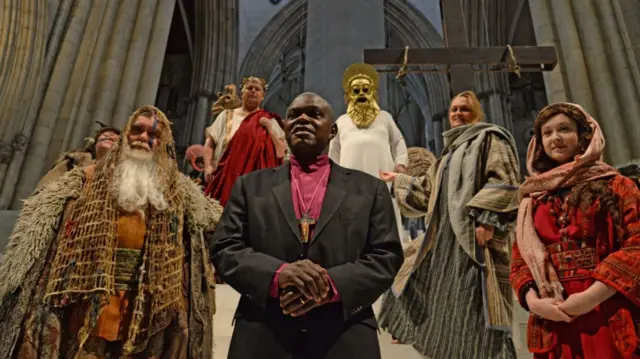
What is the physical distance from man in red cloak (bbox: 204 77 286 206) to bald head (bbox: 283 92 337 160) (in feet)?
6.75

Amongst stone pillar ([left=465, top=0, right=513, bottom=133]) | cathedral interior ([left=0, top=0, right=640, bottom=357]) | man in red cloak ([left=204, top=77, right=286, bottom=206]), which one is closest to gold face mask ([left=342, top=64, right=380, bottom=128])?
cathedral interior ([left=0, top=0, right=640, bottom=357])

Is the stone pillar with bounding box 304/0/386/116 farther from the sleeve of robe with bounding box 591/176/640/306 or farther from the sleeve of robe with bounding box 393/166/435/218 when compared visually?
the sleeve of robe with bounding box 591/176/640/306

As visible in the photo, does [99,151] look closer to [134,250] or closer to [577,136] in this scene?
[134,250]

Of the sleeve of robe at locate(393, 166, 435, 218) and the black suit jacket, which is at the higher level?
the sleeve of robe at locate(393, 166, 435, 218)

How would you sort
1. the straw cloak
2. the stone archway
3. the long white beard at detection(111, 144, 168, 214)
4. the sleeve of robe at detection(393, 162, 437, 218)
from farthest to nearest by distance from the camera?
the stone archway
the sleeve of robe at detection(393, 162, 437, 218)
the long white beard at detection(111, 144, 168, 214)
the straw cloak

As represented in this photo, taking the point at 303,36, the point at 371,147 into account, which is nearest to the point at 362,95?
the point at 371,147

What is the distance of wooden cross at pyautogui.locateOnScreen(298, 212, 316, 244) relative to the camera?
122 cm

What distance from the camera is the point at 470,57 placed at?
312 centimetres

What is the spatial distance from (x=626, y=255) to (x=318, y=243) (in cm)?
92

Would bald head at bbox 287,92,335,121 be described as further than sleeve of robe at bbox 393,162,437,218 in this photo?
No

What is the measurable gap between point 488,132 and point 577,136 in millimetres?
572

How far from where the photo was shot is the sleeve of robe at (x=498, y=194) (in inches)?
71.3

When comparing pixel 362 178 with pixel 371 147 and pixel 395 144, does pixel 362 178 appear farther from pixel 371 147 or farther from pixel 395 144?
pixel 395 144

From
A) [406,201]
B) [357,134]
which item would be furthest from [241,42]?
[406,201]
